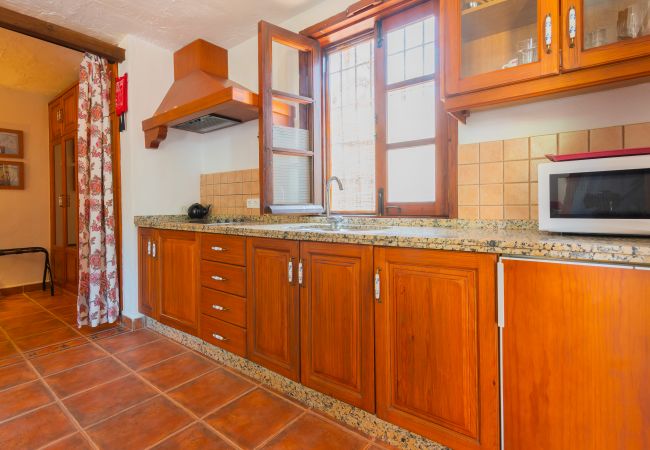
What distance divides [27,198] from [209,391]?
12.4 ft

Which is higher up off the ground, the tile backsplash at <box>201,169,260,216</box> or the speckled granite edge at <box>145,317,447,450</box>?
the tile backsplash at <box>201,169,260,216</box>

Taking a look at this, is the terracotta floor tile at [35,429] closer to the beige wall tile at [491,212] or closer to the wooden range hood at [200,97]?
the wooden range hood at [200,97]

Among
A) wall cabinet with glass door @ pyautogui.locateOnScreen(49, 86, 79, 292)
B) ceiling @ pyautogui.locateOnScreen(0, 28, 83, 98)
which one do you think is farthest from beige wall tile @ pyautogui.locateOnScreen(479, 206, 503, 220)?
wall cabinet with glass door @ pyautogui.locateOnScreen(49, 86, 79, 292)

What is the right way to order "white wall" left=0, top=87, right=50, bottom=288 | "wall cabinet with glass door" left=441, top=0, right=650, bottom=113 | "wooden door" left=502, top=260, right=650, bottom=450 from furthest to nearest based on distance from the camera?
"white wall" left=0, top=87, right=50, bottom=288, "wall cabinet with glass door" left=441, top=0, right=650, bottom=113, "wooden door" left=502, top=260, right=650, bottom=450

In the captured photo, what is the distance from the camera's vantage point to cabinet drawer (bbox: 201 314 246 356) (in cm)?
196

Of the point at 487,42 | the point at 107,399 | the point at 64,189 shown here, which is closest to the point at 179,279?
the point at 107,399

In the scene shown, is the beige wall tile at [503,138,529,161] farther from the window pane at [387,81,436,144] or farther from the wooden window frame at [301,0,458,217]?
the window pane at [387,81,436,144]

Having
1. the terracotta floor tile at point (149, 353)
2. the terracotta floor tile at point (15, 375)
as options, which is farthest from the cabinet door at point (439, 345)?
the terracotta floor tile at point (15, 375)

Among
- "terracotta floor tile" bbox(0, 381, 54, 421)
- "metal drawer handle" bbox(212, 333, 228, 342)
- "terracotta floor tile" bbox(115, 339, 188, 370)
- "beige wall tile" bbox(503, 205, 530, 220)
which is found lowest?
"terracotta floor tile" bbox(0, 381, 54, 421)

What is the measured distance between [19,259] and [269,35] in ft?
13.3

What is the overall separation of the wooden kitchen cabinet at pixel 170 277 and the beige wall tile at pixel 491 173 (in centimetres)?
177

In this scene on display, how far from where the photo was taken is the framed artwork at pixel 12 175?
375cm

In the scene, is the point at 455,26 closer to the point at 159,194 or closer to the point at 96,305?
the point at 159,194

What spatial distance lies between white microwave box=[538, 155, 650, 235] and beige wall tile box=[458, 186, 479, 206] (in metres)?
0.46
